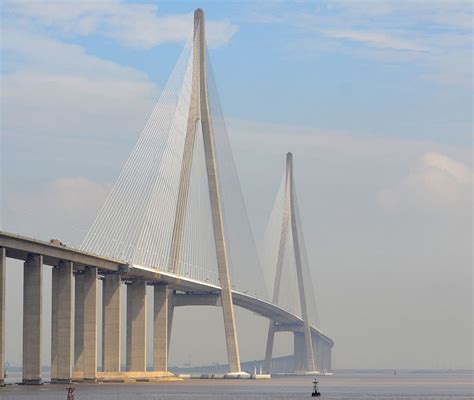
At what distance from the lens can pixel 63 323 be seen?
83938 mm

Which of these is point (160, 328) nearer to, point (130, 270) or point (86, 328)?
point (130, 270)

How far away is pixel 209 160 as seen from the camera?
98.6 meters

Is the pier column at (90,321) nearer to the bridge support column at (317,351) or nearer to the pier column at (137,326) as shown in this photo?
the pier column at (137,326)

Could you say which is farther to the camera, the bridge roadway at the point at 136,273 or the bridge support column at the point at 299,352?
the bridge support column at the point at 299,352

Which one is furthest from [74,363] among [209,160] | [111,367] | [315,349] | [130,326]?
[315,349]

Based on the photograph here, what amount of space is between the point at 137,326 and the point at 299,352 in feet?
226

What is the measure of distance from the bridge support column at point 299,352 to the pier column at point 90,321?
75347mm

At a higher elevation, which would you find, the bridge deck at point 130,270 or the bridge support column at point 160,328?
the bridge deck at point 130,270

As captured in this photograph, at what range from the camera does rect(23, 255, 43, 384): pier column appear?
77.2 metres

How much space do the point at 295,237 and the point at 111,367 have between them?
178 ft

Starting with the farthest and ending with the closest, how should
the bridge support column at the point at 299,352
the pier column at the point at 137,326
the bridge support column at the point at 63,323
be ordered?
the bridge support column at the point at 299,352 → the pier column at the point at 137,326 → the bridge support column at the point at 63,323

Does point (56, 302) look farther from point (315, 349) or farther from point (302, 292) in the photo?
point (315, 349)

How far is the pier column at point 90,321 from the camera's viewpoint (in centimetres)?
8919

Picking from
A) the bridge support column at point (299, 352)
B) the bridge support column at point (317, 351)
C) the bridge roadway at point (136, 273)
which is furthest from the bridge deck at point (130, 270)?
the bridge support column at point (317, 351)
